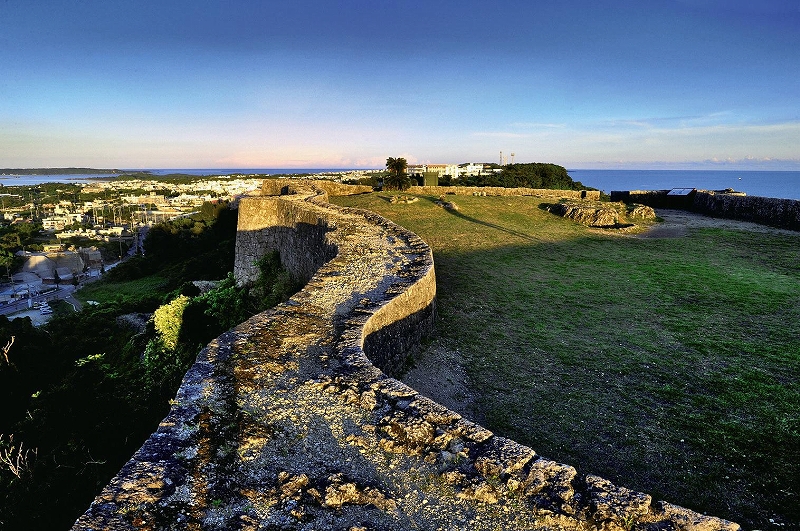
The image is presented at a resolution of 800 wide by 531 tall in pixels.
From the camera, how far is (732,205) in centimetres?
1888

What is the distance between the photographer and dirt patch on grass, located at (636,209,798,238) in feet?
50.4

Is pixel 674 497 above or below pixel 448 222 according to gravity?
below

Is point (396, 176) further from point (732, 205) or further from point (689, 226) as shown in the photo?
point (732, 205)

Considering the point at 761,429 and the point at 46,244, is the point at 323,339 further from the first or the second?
the point at 46,244

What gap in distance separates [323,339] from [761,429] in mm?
4601

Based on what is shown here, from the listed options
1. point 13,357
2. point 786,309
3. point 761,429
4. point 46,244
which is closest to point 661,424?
point 761,429

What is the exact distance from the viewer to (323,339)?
5145 millimetres

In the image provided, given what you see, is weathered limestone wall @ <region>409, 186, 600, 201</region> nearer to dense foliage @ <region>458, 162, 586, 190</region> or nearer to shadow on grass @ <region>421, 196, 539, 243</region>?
shadow on grass @ <region>421, 196, 539, 243</region>

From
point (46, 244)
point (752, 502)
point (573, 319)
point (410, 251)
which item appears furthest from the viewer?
point (46, 244)

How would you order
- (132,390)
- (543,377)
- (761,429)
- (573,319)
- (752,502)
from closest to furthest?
(752,502) < (761,429) < (543,377) < (573,319) < (132,390)

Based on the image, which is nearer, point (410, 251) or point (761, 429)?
point (761, 429)

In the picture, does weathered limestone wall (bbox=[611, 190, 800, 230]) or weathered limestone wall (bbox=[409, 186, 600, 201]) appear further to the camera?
weathered limestone wall (bbox=[409, 186, 600, 201])

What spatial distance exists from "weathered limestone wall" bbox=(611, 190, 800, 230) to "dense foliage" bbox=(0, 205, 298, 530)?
16.9 meters

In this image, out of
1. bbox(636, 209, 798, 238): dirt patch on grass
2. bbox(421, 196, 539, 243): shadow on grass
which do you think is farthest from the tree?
bbox(636, 209, 798, 238): dirt patch on grass
